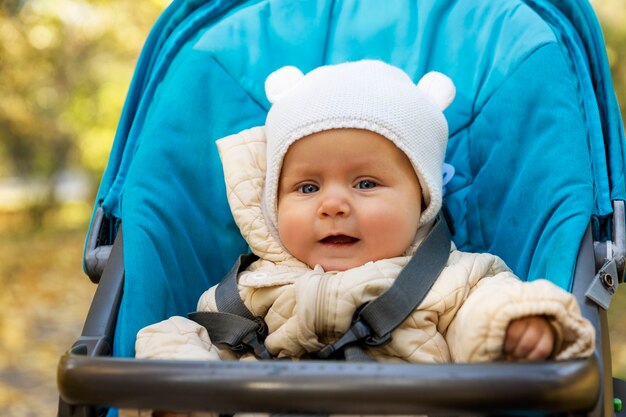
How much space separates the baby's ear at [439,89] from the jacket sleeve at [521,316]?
584mm

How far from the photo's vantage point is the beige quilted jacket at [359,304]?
3.70 ft

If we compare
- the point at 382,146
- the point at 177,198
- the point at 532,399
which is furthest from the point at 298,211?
the point at 532,399

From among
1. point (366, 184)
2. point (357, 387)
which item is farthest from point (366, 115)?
point (357, 387)

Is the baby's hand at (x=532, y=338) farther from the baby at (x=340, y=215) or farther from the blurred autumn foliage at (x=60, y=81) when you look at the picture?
the blurred autumn foliage at (x=60, y=81)

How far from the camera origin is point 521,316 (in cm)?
109

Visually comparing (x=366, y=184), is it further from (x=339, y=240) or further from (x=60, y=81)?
(x=60, y=81)

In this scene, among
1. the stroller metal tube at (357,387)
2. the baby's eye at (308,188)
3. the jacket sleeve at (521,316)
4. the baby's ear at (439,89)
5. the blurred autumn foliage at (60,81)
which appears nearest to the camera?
the stroller metal tube at (357,387)

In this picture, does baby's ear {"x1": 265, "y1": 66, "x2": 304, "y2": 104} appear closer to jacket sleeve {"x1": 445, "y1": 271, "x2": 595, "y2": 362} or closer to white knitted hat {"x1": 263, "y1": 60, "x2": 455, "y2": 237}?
white knitted hat {"x1": 263, "y1": 60, "x2": 455, "y2": 237}

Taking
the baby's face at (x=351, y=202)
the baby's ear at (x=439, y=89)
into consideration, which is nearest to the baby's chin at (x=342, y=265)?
the baby's face at (x=351, y=202)

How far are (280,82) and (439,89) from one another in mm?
341

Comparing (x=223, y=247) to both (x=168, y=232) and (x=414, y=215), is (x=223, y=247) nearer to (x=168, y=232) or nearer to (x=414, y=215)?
(x=168, y=232)

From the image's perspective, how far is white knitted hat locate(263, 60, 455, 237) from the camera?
148 centimetres

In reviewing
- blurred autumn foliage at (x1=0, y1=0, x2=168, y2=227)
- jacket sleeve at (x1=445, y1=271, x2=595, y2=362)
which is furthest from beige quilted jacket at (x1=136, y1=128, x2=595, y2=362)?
blurred autumn foliage at (x1=0, y1=0, x2=168, y2=227)

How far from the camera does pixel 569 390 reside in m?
0.98
